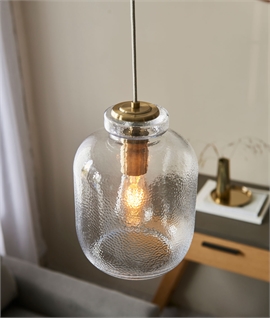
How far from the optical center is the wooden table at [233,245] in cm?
156

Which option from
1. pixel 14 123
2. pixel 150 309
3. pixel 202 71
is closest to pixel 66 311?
pixel 150 309

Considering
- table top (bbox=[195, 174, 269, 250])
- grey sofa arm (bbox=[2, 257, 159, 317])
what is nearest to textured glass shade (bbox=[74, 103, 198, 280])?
table top (bbox=[195, 174, 269, 250])

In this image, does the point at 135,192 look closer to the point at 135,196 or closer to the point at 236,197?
the point at 135,196

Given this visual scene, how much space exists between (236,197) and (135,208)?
3.94 feet

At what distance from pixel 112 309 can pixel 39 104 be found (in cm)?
103

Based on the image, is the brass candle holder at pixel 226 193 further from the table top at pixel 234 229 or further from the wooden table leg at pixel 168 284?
the wooden table leg at pixel 168 284

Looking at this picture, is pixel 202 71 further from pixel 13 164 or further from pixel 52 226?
pixel 52 226

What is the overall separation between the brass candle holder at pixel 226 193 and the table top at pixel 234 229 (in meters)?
0.08

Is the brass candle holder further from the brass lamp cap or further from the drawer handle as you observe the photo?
the brass lamp cap

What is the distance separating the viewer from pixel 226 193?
1.71 metres

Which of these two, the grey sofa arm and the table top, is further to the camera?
the grey sofa arm

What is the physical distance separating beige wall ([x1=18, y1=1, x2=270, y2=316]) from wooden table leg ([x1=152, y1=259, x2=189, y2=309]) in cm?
17

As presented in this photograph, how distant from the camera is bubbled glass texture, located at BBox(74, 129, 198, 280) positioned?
592mm

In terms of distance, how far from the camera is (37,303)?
186cm
